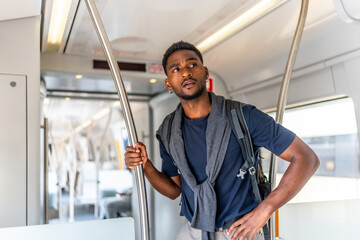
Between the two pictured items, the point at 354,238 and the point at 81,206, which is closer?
the point at 354,238

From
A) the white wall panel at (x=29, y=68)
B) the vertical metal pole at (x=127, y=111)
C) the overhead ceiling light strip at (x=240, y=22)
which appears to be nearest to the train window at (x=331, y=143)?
the overhead ceiling light strip at (x=240, y=22)

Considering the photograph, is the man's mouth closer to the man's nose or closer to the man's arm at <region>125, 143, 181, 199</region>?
the man's nose

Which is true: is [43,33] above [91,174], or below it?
above

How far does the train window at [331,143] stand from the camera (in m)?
3.33

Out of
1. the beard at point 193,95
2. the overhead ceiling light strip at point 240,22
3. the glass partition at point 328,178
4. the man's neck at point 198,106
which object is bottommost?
the glass partition at point 328,178

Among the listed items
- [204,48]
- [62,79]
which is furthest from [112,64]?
[62,79]

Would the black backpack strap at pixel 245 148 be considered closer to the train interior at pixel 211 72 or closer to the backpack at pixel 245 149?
the backpack at pixel 245 149

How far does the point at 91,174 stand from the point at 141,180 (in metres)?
8.94

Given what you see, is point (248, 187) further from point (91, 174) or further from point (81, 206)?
point (81, 206)

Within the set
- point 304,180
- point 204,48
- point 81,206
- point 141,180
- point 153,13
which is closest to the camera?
point 304,180

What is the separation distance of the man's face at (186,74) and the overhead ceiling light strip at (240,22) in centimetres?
127

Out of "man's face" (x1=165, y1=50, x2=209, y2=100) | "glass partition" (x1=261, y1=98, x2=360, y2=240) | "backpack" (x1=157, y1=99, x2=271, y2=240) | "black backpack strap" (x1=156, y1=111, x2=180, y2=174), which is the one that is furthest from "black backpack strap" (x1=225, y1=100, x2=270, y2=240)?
"glass partition" (x1=261, y1=98, x2=360, y2=240)

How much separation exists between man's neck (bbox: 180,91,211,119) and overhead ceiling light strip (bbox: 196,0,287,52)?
4.41 feet

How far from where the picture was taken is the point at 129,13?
10.3ft
